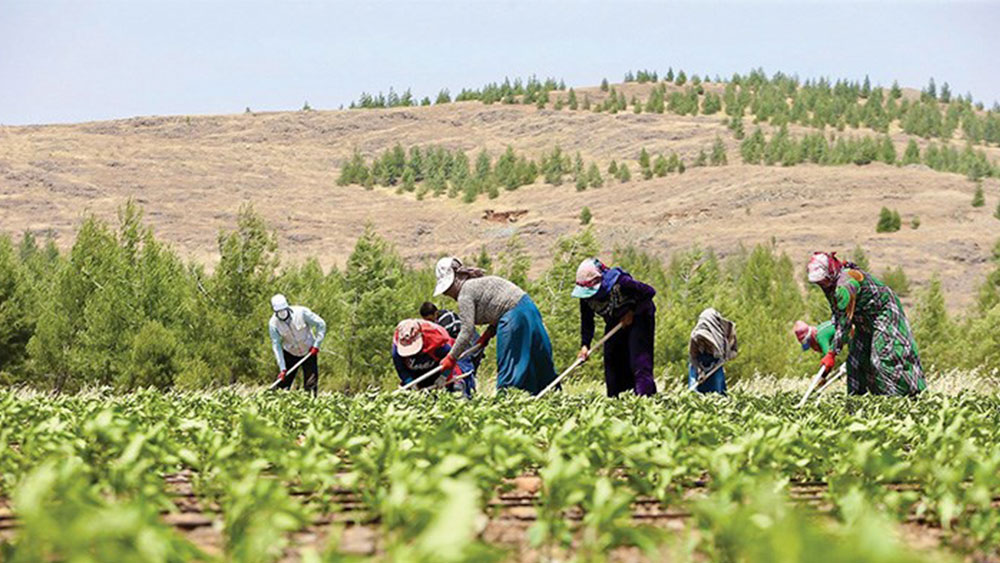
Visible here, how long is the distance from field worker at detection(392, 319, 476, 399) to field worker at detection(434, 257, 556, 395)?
57.9 inches

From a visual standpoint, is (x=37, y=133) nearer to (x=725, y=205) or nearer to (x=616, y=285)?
(x=725, y=205)

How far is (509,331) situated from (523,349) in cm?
20

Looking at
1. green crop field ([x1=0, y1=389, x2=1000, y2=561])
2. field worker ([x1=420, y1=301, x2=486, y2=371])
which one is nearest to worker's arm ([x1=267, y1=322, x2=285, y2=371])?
field worker ([x1=420, y1=301, x2=486, y2=371])

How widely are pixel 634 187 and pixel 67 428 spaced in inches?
3196

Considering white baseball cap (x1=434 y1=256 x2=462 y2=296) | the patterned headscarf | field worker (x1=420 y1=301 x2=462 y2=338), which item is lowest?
field worker (x1=420 y1=301 x2=462 y2=338)

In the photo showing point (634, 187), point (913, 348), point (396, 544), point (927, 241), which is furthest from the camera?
point (634, 187)

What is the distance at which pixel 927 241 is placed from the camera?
2527 inches

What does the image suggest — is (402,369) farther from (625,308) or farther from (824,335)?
(824,335)

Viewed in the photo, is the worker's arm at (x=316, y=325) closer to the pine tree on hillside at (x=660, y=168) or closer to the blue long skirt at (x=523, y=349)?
the blue long skirt at (x=523, y=349)

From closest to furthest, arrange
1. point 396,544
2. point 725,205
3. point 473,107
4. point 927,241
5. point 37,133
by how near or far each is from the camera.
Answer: point 396,544 → point 927,241 → point 725,205 → point 37,133 → point 473,107

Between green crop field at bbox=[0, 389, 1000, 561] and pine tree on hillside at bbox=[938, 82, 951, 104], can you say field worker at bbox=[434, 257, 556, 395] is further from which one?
pine tree on hillside at bbox=[938, 82, 951, 104]

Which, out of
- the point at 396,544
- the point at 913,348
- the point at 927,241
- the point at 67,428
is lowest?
the point at 927,241

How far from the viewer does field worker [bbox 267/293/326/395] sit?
13.2 meters

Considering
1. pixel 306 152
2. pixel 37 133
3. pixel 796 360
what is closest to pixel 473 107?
pixel 306 152
